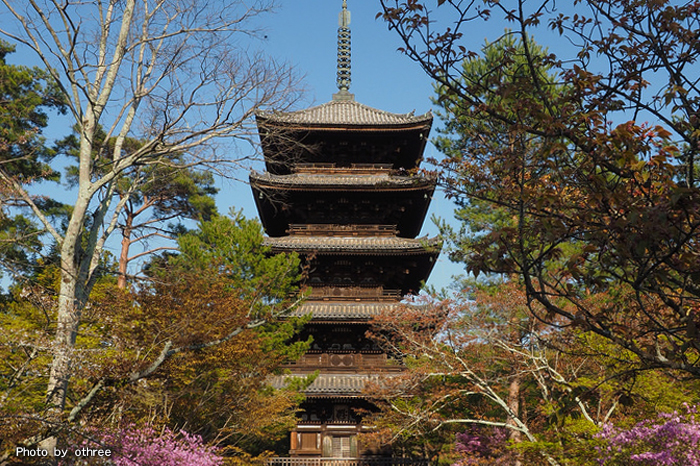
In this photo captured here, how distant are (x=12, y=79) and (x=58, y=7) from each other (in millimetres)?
22260

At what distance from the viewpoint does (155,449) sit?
1228 centimetres

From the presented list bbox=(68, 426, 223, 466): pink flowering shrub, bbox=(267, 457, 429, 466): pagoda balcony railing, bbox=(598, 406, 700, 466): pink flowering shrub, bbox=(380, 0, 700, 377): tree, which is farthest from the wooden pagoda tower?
bbox=(380, 0, 700, 377): tree

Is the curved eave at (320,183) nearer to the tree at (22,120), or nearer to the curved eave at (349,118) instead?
the curved eave at (349,118)

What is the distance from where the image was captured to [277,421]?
1611 cm

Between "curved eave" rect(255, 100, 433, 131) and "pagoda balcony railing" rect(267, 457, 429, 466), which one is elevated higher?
"curved eave" rect(255, 100, 433, 131)

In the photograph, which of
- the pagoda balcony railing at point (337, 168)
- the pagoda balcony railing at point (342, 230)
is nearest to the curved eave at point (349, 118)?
the pagoda balcony railing at point (337, 168)

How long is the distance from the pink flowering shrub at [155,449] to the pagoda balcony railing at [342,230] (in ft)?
32.4

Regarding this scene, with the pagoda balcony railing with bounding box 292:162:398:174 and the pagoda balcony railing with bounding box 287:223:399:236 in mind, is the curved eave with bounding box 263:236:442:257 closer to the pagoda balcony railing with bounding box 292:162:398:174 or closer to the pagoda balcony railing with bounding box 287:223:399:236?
the pagoda balcony railing with bounding box 287:223:399:236

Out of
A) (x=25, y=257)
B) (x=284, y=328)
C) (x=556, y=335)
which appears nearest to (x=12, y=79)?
(x=25, y=257)

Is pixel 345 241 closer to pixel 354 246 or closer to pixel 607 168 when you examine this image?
pixel 354 246

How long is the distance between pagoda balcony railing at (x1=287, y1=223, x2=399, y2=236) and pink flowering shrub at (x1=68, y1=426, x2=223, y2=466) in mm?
9872

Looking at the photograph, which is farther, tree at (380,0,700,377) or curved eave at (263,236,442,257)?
curved eave at (263,236,442,257)

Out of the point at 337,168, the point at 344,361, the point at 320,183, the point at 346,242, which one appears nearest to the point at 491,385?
the point at 344,361

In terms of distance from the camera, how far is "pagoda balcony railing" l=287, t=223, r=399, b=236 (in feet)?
72.3
